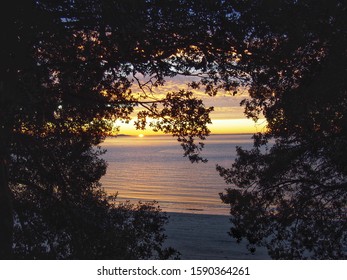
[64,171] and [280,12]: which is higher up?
[280,12]

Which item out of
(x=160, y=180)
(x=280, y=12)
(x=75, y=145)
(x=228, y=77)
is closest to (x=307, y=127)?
(x=228, y=77)

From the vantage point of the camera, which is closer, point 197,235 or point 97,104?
point 97,104

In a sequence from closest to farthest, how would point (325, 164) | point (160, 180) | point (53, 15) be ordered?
point (53, 15) → point (325, 164) → point (160, 180)

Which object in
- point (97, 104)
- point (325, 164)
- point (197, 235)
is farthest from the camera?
point (197, 235)

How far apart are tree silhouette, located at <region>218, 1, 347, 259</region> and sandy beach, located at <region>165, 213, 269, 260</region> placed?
775cm

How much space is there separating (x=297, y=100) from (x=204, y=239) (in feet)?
57.8

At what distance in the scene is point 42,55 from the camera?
9.31 meters

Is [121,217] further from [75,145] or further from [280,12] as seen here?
[280,12]

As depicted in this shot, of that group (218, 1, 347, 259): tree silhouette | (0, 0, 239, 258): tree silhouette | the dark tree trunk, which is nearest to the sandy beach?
(218, 1, 347, 259): tree silhouette

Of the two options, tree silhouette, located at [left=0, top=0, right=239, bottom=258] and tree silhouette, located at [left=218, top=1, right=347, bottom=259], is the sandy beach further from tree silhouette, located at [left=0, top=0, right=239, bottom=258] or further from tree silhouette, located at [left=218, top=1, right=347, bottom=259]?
tree silhouette, located at [left=0, top=0, right=239, bottom=258]

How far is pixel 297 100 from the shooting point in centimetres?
945

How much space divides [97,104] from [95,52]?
1258 millimetres

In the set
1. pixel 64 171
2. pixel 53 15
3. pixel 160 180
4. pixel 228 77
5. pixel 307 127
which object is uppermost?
pixel 53 15

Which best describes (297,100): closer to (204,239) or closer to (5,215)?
(5,215)
